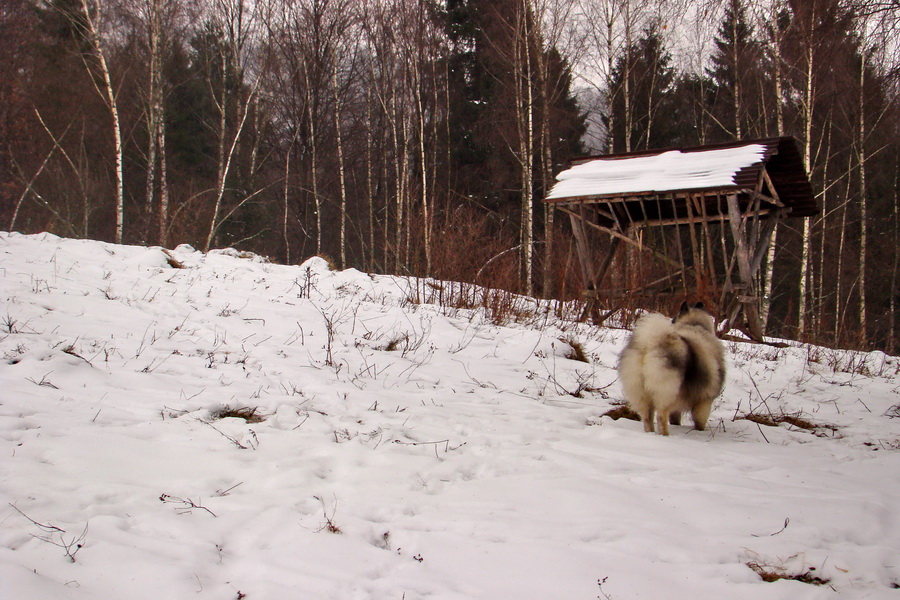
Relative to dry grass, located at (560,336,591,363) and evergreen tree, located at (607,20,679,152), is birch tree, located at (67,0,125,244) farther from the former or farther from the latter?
evergreen tree, located at (607,20,679,152)

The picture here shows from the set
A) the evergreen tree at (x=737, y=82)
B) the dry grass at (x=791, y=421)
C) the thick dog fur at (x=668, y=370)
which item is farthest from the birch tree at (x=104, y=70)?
the evergreen tree at (x=737, y=82)

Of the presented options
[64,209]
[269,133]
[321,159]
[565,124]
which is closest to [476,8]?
[565,124]

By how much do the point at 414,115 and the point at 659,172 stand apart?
561 inches

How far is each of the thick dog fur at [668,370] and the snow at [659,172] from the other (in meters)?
5.89

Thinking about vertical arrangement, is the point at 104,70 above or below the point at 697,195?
above

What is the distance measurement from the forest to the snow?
2037 mm

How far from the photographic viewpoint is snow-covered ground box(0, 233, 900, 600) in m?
1.86

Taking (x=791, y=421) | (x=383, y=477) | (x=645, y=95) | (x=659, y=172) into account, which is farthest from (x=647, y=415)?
(x=645, y=95)

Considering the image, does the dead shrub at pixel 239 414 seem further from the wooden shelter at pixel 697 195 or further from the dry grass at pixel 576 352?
the wooden shelter at pixel 697 195

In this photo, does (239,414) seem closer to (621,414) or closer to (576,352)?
(621,414)

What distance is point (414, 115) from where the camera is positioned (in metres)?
21.8

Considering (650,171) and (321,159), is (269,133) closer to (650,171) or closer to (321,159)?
(321,159)

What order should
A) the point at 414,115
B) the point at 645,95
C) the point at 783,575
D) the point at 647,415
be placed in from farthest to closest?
the point at 645,95 < the point at 414,115 < the point at 647,415 < the point at 783,575

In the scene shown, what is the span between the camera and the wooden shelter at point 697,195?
9.14m
